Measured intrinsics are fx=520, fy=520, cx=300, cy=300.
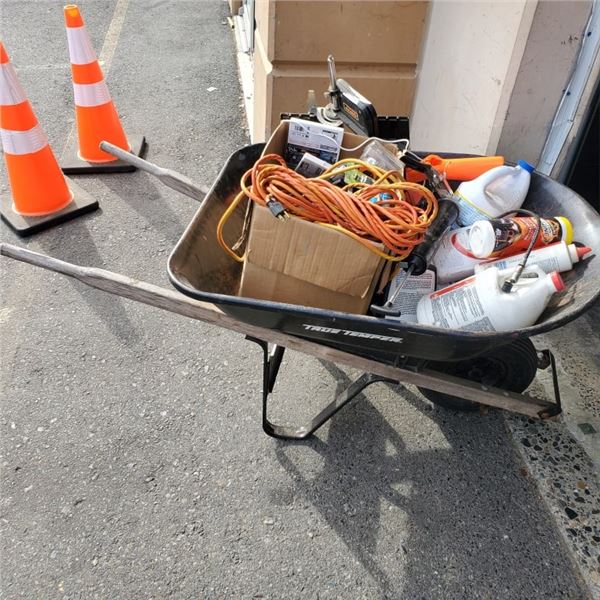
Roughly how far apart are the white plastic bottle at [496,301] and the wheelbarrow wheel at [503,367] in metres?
Result: 0.40

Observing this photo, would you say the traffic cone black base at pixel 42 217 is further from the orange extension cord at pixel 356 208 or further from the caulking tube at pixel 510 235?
the caulking tube at pixel 510 235

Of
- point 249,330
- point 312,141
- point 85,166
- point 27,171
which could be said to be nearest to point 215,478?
point 249,330

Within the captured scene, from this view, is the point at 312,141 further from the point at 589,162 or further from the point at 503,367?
the point at 589,162

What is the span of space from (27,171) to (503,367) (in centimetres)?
279

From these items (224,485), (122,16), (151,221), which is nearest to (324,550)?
(224,485)

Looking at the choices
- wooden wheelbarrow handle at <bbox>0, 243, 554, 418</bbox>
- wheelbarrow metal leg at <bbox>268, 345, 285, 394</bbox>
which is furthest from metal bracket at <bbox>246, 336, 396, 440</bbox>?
wooden wheelbarrow handle at <bbox>0, 243, 554, 418</bbox>

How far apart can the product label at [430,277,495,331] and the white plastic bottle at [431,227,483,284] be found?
0.11 meters

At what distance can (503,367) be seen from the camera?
6.45 ft

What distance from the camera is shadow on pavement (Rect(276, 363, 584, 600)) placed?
1.79 metres

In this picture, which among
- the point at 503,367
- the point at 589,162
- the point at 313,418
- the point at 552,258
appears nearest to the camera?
the point at 552,258

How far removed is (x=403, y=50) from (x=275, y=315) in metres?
2.31

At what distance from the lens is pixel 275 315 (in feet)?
4.76

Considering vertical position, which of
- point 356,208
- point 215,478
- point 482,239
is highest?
point 356,208

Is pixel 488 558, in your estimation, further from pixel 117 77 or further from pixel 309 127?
pixel 117 77
